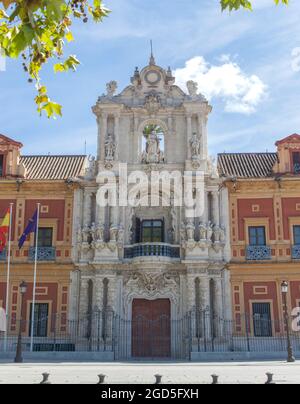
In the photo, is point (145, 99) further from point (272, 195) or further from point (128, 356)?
point (128, 356)

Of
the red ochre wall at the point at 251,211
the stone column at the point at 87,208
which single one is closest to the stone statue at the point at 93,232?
the stone column at the point at 87,208

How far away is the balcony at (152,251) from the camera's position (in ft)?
83.3

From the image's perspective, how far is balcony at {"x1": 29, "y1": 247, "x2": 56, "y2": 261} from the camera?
26984 mm

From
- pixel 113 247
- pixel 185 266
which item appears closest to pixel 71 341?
pixel 113 247

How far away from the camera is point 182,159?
27734 mm

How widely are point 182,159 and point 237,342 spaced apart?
9761 mm

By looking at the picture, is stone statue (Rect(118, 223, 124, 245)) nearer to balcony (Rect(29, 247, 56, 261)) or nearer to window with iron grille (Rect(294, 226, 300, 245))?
balcony (Rect(29, 247, 56, 261))

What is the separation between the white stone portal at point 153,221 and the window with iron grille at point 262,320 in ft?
4.44

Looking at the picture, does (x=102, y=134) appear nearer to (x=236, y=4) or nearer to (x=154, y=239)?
(x=154, y=239)

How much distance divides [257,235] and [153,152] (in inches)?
275

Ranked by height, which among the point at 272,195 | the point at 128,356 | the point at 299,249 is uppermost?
the point at 272,195

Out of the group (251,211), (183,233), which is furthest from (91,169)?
(251,211)

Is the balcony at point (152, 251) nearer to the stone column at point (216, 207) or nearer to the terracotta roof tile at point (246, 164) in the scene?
the stone column at point (216, 207)

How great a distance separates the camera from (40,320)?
26.1 metres
